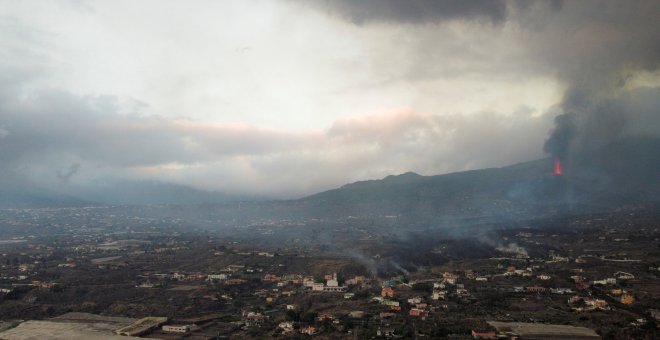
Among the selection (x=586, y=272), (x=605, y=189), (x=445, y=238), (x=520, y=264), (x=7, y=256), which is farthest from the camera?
(x=605, y=189)

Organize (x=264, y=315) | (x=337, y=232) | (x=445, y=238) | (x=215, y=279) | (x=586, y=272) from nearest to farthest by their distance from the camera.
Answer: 1. (x=264, y=315)
2. (x=586, y=272)
3. (x=215, y=279)
4. (x=445, y=238)
5. (x=337, y=232)

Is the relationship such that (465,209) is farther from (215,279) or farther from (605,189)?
(215,279)

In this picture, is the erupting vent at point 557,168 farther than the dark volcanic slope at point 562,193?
No

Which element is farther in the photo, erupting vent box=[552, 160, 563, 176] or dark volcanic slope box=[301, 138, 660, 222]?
dark volcanic slope box=[301, 138, 660, 222]

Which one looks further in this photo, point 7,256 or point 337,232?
point 337,232

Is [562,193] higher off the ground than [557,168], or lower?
lower

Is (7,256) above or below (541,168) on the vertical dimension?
below

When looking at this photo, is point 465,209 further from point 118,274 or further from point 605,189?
point 118,274

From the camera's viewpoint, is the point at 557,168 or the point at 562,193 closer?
the point at 557,168

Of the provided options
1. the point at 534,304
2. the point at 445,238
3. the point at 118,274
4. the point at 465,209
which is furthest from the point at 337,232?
the point at 534,304
